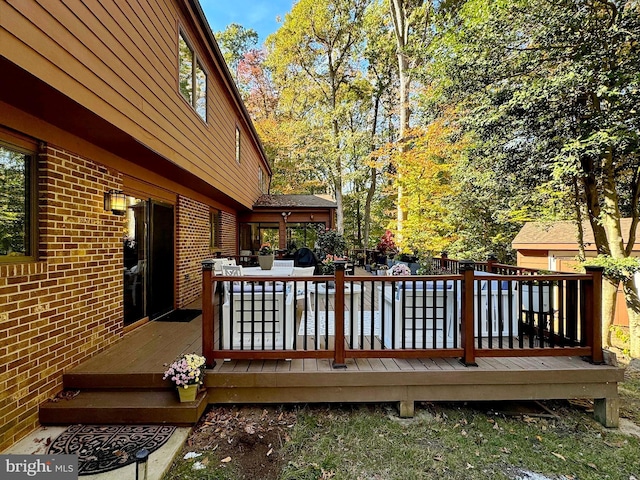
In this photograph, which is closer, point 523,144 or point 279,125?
point 523,144

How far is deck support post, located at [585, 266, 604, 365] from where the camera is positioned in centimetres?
328

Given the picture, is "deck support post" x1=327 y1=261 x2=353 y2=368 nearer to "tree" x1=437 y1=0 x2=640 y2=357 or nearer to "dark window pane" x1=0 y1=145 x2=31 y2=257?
"dark window pane" x1=0 y1=145 x2=31 y2=257

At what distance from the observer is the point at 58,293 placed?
3053mm

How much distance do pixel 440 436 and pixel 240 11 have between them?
1008 inches

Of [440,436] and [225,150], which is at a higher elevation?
[225,150]

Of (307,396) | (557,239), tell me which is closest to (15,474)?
(307,396)

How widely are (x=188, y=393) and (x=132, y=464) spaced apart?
2.06 ft

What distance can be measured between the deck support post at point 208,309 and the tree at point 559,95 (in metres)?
6.60

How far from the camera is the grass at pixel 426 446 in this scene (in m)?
2.43

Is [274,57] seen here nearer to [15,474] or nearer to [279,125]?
[279,125]

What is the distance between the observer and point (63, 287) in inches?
123

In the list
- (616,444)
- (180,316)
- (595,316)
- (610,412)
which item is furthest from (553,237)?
(180,316)

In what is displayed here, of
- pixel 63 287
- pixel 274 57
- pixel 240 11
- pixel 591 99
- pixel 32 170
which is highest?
pixel 240 11

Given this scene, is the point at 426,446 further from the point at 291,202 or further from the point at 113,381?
the point at 291,202
